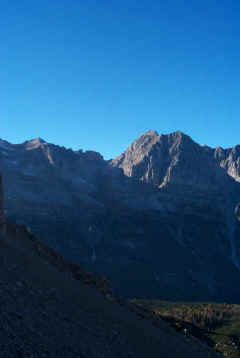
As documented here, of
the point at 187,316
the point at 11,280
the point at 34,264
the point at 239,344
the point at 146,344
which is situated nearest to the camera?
the point at 11,280

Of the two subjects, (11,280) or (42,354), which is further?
(11,280)

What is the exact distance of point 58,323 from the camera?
16.6 m

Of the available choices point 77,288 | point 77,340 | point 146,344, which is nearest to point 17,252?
point 77,288

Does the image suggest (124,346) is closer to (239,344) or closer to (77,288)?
(77,288)

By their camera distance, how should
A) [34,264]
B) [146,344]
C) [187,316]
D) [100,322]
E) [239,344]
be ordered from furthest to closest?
1. [187,316]
2. [239,344]
3. [34,264]
4. [146,344]
5. [100,322]

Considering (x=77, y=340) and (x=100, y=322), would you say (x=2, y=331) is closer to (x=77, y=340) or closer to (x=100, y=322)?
(x=77, y=340)

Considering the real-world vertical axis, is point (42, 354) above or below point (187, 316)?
above

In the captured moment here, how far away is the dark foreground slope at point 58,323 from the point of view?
13.6 metres

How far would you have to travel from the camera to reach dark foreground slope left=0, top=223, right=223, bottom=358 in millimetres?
13562

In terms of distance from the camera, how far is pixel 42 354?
507 inches

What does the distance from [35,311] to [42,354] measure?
3.52 metres

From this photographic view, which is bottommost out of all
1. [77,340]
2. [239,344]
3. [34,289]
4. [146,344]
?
[239,344]

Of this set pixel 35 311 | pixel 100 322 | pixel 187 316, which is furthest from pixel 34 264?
pixel 187 316

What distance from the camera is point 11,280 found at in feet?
60.0
